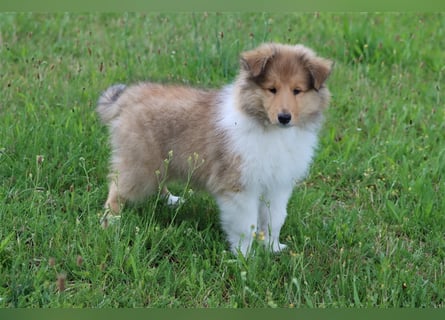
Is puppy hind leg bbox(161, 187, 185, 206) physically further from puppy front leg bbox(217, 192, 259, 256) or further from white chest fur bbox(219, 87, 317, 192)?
white chest fur bbox(219, 87, 317, 192)

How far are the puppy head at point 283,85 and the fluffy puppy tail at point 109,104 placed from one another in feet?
3.69

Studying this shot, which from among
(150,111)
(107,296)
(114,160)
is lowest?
(107,296)

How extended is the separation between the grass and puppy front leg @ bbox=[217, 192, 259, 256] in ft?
0.41

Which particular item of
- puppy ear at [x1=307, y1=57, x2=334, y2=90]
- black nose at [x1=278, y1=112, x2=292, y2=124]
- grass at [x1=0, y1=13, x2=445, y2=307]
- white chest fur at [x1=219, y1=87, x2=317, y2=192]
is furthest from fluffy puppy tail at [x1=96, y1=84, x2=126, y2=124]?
puppy ear at [x1=307, y1=57, x2=334, y2=90]

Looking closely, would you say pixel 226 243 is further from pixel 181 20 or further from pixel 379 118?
pixel 181 20

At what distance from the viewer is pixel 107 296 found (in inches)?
162

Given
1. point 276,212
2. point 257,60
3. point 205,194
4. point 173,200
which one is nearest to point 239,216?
point 276,212

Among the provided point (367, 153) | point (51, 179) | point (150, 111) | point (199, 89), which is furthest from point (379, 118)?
point (51, 179)

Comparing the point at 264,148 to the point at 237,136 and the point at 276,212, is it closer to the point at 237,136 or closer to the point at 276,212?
the point at 237,136

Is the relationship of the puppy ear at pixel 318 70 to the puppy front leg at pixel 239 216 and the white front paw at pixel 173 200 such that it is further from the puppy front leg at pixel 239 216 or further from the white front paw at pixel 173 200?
the white front paw at pixel 173 200

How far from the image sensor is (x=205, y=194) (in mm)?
5254

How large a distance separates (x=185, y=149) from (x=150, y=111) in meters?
0.36

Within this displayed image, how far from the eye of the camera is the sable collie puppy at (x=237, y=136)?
174 inches

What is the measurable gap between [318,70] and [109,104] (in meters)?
1.67
